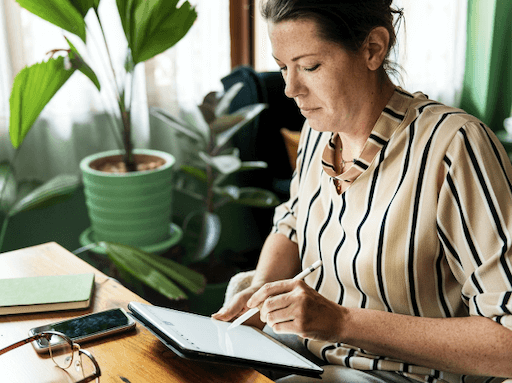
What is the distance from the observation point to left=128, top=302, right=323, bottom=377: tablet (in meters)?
0.70

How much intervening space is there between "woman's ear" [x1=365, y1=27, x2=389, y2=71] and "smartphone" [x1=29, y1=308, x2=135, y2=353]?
609 mm

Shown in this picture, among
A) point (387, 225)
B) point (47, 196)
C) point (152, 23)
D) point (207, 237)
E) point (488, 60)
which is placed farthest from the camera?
point (488, 60)

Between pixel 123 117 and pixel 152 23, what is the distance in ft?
1.23

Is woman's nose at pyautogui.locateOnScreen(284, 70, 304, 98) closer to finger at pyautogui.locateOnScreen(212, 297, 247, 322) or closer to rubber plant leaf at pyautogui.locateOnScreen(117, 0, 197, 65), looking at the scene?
finger at pyautogui.locateOnScreen(212, 297, 247, 322)

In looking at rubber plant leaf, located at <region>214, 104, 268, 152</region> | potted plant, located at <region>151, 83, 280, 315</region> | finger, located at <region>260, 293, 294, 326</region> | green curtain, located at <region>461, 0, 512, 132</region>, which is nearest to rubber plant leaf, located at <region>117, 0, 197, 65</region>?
potted plant, located at <region>151, 83, 280, 315</region>

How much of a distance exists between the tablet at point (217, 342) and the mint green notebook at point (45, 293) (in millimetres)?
134

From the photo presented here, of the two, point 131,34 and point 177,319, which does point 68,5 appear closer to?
point 131,34

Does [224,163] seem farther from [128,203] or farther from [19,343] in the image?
[19,343]

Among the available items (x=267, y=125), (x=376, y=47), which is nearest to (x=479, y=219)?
(x=376, y=47)

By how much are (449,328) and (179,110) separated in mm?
1869

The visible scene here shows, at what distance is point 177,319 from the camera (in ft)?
2.67

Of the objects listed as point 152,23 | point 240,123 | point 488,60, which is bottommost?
point 240,123

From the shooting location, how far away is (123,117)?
71.8 inches

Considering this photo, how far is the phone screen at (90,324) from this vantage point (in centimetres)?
79
